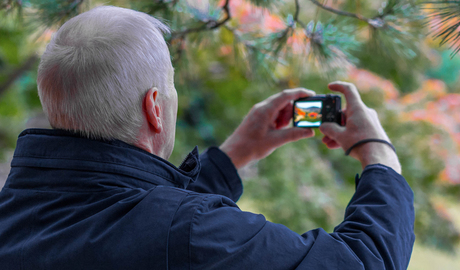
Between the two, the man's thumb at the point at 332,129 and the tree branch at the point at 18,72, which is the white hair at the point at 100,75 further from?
the tree branch at the point at 18,72

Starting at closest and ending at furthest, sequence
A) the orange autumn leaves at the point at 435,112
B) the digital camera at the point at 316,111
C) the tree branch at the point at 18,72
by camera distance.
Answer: the digital camera at the point at 316,111, the tree branch at the point at 18,72, the orange autumn leaves at the point at 435,112

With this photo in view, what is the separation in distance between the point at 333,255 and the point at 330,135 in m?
0.27

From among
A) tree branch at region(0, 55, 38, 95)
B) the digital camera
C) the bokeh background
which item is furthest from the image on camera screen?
tree branch at region(0, 55, 38, 95)

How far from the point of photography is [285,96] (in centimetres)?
63

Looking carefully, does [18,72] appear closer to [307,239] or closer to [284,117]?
[284,117]

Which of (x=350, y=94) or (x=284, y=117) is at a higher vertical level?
(x=350, y=94)

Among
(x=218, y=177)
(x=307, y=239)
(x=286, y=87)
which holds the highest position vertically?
(x=307, y=239)

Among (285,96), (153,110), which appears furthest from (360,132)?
(153,110)

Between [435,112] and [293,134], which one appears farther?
[435,112]

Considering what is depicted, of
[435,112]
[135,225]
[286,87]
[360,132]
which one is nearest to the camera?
[135,225]

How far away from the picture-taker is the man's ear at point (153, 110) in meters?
0.38

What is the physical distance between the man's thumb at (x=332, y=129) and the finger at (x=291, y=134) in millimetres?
47

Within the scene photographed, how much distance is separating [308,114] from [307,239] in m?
0.31

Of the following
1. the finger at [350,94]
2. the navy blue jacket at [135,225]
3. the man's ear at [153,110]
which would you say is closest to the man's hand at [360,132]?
the finger at [350,94]
